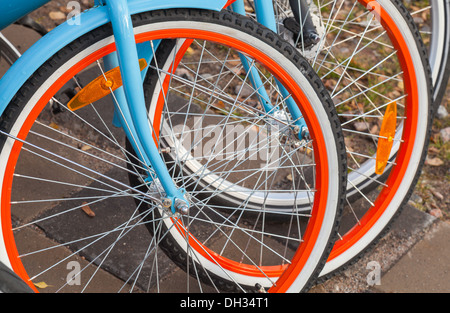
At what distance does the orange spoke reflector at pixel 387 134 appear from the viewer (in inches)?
87.5

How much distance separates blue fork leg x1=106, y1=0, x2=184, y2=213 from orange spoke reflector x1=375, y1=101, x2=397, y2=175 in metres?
0.91

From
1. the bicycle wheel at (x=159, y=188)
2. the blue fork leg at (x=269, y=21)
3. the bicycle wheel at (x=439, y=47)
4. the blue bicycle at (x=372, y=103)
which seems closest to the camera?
the bicycle wheel at (x=159, y=188)

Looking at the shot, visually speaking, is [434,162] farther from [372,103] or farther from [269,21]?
[269,21]

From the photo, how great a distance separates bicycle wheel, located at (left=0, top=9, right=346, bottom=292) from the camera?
5.38 ft

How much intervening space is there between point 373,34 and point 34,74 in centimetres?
310

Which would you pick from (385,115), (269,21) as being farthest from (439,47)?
(269,21)

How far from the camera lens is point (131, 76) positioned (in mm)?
1604

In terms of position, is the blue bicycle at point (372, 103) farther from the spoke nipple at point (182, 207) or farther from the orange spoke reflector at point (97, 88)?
the orange spoke reflector at point (97, 88)

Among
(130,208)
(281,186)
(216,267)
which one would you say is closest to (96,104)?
(130,208)

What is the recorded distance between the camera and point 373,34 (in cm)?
417

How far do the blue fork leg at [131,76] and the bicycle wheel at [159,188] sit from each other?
68 millimetres

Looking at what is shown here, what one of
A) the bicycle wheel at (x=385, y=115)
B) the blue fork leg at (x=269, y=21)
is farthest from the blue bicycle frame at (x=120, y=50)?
the bicycle wheel at (x=385, y=115)

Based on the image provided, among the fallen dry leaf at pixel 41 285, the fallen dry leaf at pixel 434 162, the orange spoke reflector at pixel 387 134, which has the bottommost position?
the fallen dry leaf at pixel 41 285

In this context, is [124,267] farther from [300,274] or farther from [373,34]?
[373,34]
